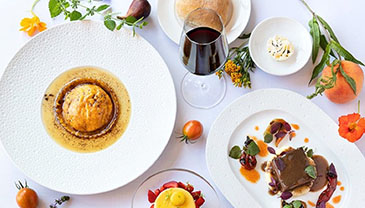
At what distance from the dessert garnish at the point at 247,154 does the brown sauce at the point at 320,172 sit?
274mm

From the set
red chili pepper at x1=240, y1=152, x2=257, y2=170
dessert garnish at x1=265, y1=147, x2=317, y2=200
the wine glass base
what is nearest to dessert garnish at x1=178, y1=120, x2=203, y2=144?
the wine glass base

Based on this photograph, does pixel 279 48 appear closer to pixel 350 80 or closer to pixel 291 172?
pixel 350 80

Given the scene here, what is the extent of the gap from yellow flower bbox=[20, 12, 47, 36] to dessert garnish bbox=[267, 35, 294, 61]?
3.38 feet

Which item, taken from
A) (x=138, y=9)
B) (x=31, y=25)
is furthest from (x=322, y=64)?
(x=31, y=25)

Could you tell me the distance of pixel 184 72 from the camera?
2191 millimetres

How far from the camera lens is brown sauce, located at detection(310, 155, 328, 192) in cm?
210

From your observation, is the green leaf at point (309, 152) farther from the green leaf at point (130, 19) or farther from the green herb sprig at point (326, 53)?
the green leaf at point (130, 19)

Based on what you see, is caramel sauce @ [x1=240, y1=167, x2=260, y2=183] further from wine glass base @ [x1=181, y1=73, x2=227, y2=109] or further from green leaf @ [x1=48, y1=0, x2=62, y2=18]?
green leaf @ [x1=48, y1=0, x2=62, y2=18]

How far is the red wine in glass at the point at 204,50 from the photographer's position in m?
1.78

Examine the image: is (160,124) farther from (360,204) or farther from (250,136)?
(360,204)

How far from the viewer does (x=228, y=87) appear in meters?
2.18

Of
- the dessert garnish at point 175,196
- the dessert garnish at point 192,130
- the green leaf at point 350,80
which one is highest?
the green leaf at point 350,80

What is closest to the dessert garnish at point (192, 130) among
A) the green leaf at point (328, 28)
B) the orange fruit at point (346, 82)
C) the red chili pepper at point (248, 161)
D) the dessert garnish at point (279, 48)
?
the red chili pepper at point (248, 161)

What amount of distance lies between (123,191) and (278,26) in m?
1.01
